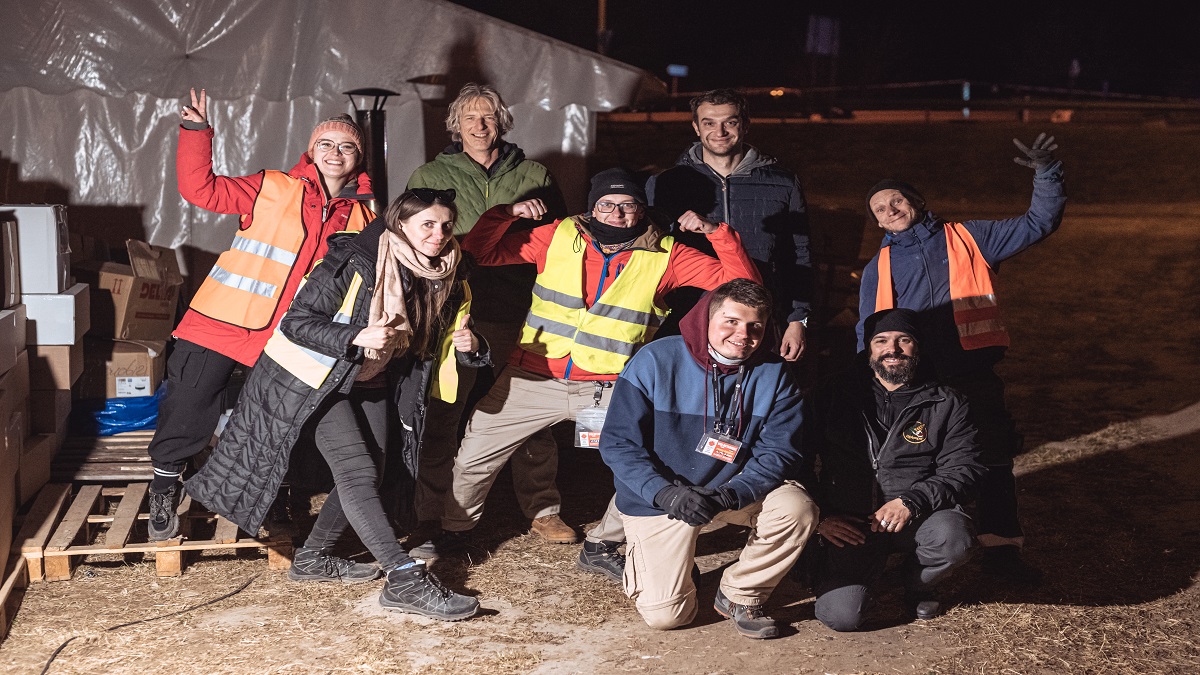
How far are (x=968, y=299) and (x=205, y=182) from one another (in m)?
3.40

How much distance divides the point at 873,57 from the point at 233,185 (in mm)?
45535

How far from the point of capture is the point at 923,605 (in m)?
4.71

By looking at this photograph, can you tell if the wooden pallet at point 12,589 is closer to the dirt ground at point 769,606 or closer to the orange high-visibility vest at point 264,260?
the dirt ground at point 769,606

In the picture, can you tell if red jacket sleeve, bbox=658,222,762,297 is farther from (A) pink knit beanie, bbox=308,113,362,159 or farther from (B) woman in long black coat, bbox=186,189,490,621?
(A) pink knit beanie, bbox=308,113,362,159

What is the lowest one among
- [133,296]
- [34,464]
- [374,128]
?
[34,464]

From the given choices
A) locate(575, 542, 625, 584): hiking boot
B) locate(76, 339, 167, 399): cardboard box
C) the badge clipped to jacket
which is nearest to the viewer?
the badge clipped to jacket

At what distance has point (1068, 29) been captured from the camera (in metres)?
48.8

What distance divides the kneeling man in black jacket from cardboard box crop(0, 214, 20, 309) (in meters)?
3.79

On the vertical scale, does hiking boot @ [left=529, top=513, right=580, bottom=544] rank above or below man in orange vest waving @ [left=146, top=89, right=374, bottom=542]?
below

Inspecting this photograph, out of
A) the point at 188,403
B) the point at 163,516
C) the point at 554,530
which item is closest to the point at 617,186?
the point at 554,530

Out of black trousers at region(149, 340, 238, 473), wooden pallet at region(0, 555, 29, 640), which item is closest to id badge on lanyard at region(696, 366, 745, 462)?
black trousers at region(149, 340, 238, 473)

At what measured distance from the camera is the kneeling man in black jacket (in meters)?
4.61

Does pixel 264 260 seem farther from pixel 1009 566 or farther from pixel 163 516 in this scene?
pixel 1009 566

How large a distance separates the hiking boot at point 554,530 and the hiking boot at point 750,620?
3.48 feet
